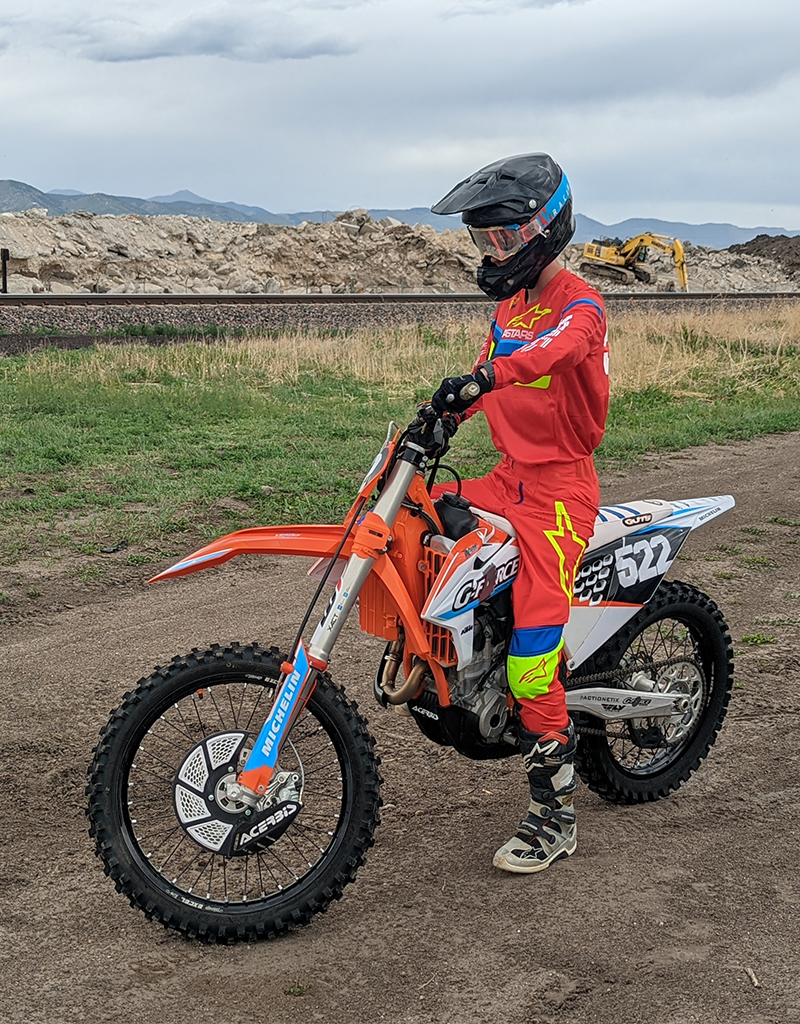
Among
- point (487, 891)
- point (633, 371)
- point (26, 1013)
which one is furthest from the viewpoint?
point (633, 371)

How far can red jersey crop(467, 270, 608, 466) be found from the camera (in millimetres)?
3584

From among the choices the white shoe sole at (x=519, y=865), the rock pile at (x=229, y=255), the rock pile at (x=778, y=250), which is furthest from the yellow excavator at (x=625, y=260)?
the white shoe sole at (x=519, y=865)

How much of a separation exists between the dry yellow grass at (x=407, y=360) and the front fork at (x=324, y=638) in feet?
35.6

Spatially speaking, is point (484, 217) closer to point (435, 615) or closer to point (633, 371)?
point (435, 615)

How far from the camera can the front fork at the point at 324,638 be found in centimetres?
337

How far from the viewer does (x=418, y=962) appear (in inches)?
132

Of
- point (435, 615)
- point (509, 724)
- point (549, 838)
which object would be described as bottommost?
point (549, 838)

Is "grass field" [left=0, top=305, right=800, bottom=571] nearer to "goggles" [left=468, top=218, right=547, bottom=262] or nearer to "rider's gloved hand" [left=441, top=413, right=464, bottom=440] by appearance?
"rider's gloved hand" [left=441, top=413, right=464, bottom=440]

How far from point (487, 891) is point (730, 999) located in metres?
0.88

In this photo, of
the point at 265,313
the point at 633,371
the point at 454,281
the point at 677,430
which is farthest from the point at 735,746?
the point at 454,281

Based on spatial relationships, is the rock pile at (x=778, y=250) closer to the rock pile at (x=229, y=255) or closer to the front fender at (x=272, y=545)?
the rock pile at (x=229, y=255)

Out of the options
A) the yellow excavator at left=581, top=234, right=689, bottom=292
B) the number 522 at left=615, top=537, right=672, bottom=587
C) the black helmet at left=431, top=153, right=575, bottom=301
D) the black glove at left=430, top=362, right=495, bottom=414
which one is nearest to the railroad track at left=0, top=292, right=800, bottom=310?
the yellow excavator at left=581, top=234, right=689, bottom=292

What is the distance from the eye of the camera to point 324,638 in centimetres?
340

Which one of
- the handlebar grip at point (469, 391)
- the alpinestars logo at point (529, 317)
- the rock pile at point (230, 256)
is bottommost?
the handlebar grip at point (469, 391)
